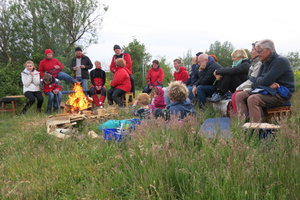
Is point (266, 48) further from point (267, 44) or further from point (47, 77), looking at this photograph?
point (47, 77)

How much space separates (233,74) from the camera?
5840 mm

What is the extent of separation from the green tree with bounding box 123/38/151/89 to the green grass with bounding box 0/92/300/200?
66.3 feet

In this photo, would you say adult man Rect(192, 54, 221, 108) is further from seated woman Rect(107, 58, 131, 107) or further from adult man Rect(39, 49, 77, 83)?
adult man Rect(39, 49, 77, 83)

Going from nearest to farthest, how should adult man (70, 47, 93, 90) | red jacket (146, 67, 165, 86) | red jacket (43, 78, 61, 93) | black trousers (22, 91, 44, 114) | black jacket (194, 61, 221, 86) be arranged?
black jacket (194, 61, 221, 86) → black trousers (22, 91, 44, 114) → red jacket (43, 78, 61, 93) → adult man (70, 47, 93, 90) → red jacket (146, 67, 165, 86)

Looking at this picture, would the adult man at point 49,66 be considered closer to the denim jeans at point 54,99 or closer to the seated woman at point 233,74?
the denim jeans at point 54,99

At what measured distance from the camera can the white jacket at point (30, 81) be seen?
27.2ft

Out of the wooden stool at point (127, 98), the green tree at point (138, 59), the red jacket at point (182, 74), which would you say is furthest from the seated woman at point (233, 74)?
the green tree at point (138, 59)

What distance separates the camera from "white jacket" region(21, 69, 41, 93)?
8297 millimetres

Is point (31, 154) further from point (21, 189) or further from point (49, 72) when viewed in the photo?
point (49, 72)

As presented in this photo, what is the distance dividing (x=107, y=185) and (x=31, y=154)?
1873 millimetres

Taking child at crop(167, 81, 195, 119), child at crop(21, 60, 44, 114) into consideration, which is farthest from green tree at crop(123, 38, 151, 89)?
child at crop(167, 81, 195, 119)

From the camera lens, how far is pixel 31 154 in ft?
12.5

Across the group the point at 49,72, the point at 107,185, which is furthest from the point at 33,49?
the point at 107,185

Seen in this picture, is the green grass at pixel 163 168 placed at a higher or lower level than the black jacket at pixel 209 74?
lower
